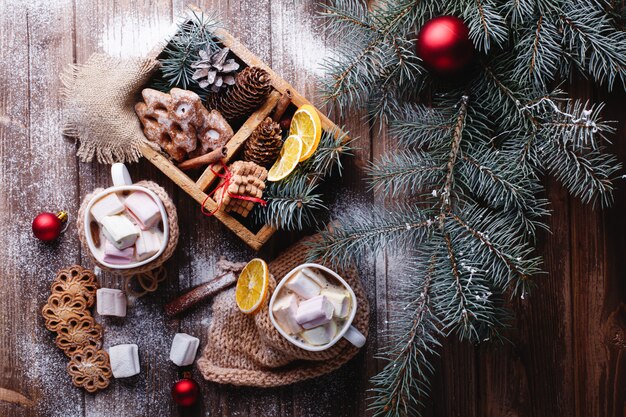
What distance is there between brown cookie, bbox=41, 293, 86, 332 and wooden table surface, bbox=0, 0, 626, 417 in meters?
0.04

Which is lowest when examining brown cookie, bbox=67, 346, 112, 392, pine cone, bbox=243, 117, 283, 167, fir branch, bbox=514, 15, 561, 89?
brown cookie, bbox=67, 346, 112, 392

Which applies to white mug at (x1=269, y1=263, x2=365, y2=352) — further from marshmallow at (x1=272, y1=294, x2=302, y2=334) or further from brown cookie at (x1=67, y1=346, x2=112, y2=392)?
brown cookie at (x1=67, y1=346, x2=112, y2=392)

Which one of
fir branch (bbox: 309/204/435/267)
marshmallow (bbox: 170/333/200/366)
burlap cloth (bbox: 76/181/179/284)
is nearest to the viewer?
fir branch (bbox: 309/204/435/267)

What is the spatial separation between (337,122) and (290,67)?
184 mm

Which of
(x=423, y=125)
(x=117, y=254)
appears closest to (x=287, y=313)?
(x=117, y=254)

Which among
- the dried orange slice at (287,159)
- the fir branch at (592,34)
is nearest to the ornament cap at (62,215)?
the dried orange slice at (287,159)

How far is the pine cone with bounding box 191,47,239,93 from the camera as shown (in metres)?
1.31

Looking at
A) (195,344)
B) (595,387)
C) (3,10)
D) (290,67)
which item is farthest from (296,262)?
(3,10)

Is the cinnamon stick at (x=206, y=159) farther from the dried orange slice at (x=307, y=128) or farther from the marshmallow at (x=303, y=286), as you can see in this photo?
the marshmallow at (x=303, y=286)

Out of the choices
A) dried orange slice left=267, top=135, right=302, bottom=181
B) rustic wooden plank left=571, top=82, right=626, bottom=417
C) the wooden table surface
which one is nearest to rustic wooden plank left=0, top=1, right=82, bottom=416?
the wooden table surface

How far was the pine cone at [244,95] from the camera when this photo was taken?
1282 mm

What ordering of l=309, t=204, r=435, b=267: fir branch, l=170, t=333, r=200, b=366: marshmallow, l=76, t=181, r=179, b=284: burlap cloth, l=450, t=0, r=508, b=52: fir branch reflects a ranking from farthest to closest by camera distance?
l=170, t=333, r=200, b=366: marshmallow < l=76, t=181, r=179, b=284: burlap cloth < l=309, t=204, r=435, b=267: fir branch < l=450, t=0, r=508, b=52: fir branch

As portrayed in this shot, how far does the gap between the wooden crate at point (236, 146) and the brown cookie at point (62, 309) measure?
43cm

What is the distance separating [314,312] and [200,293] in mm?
345
